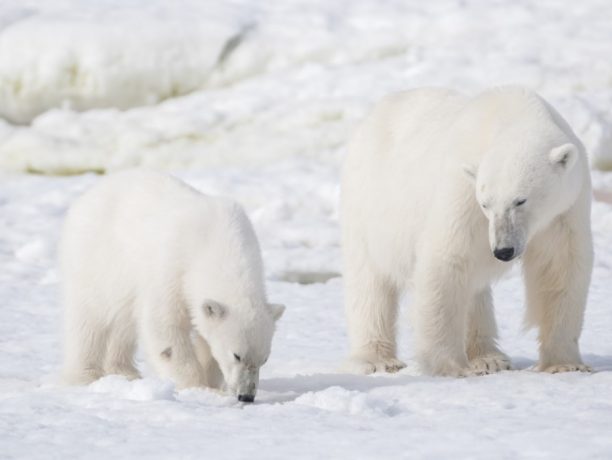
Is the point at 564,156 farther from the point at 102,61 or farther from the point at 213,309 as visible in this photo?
the point at 102,61

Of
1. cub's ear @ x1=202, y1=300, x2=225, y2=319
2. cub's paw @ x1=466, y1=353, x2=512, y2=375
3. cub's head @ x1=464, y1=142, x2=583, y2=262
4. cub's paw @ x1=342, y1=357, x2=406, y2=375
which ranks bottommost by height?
cub's paw @ x1=342, y1=357, x2=406, y2=375

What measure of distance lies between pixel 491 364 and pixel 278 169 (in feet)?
18.7

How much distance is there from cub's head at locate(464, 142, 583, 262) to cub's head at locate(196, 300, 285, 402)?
864 mm

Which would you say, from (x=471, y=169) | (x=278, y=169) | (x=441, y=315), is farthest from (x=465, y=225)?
(x=278, y=169)

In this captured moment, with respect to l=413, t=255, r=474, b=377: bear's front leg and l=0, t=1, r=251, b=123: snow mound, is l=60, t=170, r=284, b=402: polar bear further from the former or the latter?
l=0, t=1, r=251, b=123: snow mound

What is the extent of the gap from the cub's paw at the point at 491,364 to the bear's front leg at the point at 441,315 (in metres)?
0.27

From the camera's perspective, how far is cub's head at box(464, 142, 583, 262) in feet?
15.0

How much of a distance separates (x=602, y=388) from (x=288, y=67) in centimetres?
876

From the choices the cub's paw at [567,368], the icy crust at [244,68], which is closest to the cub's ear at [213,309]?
the cub's paw at [567,368]

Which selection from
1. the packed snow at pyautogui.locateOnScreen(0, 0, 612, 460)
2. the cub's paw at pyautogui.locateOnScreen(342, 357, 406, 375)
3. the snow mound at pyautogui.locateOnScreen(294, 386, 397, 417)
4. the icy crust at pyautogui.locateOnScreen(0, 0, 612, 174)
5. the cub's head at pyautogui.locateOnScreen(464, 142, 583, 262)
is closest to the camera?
the packed snow at pyautogui.locateOnScreen(0, 0, 612, 460)

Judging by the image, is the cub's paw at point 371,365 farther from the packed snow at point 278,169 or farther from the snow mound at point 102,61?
the snow mound at point 102,61

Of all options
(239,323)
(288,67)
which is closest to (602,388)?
(239,323)

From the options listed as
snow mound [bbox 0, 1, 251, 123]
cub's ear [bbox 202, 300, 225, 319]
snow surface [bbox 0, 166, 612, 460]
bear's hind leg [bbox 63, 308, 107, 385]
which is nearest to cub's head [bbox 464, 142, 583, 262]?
snow surface [bbox 0, 166, 612, 460]

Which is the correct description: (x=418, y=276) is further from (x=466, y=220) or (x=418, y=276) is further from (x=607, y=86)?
(x=607, y=86)
